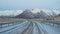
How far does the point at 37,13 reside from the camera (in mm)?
3531

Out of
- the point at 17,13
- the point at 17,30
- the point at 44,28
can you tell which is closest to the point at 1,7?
the point at 17,13

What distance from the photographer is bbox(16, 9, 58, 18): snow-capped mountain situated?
3.51m

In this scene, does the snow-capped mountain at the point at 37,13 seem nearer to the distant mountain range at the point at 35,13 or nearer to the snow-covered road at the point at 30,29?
the distant mountain range at the point at 35,13

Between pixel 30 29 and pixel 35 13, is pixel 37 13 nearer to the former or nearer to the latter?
pixel 35 13

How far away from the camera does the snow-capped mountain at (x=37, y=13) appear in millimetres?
3510

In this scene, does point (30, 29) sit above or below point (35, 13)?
below

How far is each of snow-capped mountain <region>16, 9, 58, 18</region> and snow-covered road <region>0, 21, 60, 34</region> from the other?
14 cm

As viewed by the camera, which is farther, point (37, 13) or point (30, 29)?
point (37, 13)

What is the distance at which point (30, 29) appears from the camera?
3.43 m

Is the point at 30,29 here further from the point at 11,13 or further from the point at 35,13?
the point at 11,13

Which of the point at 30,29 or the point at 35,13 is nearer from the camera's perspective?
the point at 30,29

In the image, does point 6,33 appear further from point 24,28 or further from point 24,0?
point 24,0

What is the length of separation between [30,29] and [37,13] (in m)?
0.34

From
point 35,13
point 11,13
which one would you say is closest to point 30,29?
point 35,13
